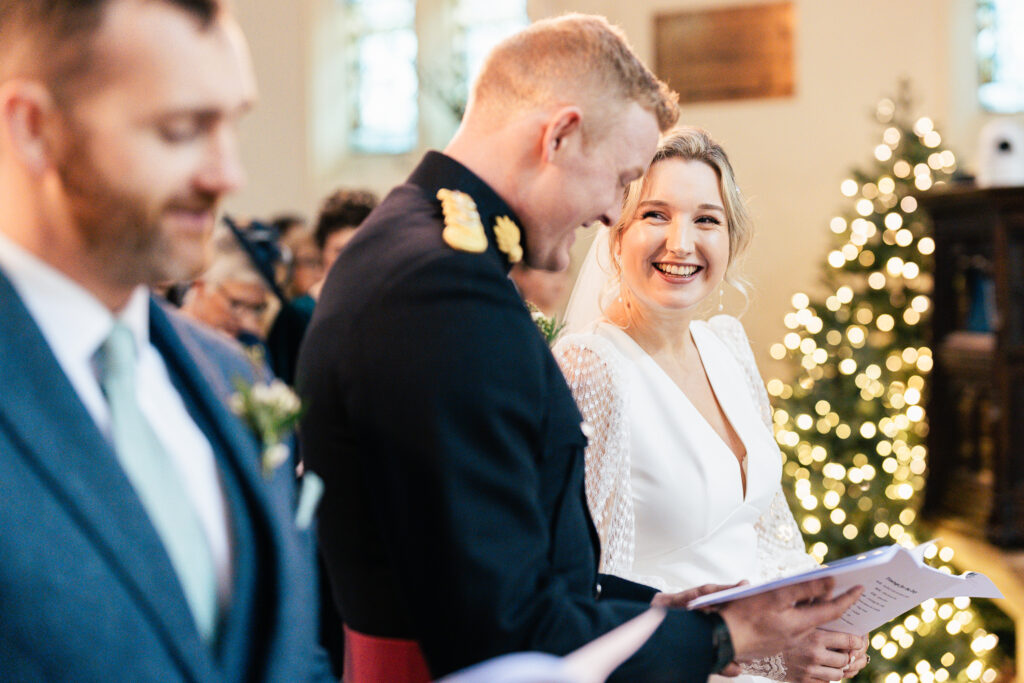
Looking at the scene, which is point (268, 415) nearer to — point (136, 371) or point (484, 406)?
point (136, 371)

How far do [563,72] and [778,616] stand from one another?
879 millimetres

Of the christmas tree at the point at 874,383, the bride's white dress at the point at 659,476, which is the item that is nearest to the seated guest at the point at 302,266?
the bride's white dress at the point at 659,476

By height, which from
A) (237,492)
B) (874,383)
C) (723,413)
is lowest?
(874,383)

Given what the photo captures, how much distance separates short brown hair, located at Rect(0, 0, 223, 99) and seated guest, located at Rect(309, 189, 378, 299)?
10.7ft

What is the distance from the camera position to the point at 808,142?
23.5ft

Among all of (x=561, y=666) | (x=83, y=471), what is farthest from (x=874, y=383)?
(x=83, y=471)

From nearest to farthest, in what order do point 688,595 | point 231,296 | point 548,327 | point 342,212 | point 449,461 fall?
point 449,461 → point 688,595 → point 548,327 → point 231,296 → point 342,212

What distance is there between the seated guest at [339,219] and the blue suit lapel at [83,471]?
3264mm

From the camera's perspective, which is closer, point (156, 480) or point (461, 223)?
point (156, 480)

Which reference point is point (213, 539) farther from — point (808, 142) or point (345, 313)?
point (808, 142)

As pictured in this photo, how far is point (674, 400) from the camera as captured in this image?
2.31 metres

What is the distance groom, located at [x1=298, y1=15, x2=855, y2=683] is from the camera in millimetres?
1315

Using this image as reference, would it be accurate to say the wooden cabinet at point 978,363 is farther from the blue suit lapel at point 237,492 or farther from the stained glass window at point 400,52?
the stained glass window at point 400,52

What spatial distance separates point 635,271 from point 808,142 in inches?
207
